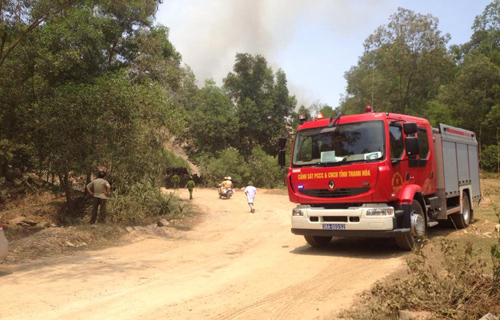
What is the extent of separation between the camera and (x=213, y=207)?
66.1ft

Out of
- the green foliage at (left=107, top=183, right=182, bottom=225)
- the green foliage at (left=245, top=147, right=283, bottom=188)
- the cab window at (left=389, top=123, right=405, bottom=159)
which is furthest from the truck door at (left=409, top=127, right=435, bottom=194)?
the green foliage at (left=245, top=147, right=283, bottom=188)

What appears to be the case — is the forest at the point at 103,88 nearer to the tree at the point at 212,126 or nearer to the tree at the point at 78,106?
the tree at the point at 78,106

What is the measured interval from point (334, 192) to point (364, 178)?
27.3 inches

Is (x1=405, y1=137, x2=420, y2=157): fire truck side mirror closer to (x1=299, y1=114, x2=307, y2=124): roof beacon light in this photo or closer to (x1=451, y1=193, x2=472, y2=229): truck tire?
(x1=299, y1=114, x2=307, y2=124): roof beacon light

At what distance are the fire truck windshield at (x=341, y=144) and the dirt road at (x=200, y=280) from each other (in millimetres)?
1992

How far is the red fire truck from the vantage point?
8133 mm

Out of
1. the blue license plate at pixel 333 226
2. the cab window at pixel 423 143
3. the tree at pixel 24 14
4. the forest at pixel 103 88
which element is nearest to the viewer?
the blue license plate at pixel 333 226

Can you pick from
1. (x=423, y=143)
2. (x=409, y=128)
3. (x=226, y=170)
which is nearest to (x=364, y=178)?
(x=409, y=128)

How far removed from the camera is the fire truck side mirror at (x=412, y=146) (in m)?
8.40

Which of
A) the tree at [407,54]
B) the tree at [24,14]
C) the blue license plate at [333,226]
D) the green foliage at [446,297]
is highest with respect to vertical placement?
the tree at [407,54]

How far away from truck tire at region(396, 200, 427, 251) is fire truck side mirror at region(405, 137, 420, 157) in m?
1.10

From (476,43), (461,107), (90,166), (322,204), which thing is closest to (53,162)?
(90,166)

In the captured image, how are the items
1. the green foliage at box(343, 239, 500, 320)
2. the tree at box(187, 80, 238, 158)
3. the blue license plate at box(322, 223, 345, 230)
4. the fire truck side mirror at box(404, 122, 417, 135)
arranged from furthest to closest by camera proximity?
→ the tree at box(187, 80, 238, 158)
the fire truck side mirror at box(404, 122, 417, 135)
the blue license plate at box(322, 223, 345, 230)
the green foliage at box(343, 239, 500, 320)

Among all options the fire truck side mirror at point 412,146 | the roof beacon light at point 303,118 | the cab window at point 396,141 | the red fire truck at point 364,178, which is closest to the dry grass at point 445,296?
the red fire truck at point 364,178
